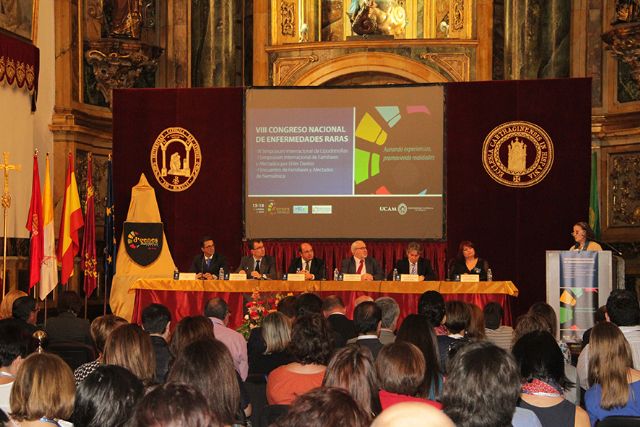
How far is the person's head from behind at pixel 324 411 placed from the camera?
7.89ft

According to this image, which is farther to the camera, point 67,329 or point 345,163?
point 345,163

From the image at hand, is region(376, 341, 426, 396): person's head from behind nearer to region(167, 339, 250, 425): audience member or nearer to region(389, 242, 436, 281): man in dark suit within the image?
region(167, 339, 250, 425): audience member

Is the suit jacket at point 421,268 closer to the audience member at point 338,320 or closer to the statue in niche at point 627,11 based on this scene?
the statue in niche at point 627,11

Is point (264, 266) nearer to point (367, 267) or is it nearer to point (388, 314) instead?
point (367, 267)

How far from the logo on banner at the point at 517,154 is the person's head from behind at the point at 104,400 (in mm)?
10449

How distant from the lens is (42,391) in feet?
12.1

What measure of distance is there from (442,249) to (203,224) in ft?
10.2

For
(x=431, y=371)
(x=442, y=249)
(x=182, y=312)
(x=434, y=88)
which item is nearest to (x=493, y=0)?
(x=434, y=88)

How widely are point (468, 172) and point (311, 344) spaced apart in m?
8.87

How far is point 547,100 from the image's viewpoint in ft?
43.6

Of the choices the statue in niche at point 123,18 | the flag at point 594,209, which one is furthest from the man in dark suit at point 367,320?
the statue in niche at point 123,18

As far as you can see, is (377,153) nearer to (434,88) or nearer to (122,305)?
(434,88)

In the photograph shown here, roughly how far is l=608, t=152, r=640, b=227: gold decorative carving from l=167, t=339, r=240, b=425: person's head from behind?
37.2 ft

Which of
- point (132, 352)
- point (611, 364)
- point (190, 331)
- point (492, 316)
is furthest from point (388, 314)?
point (132, 352)
